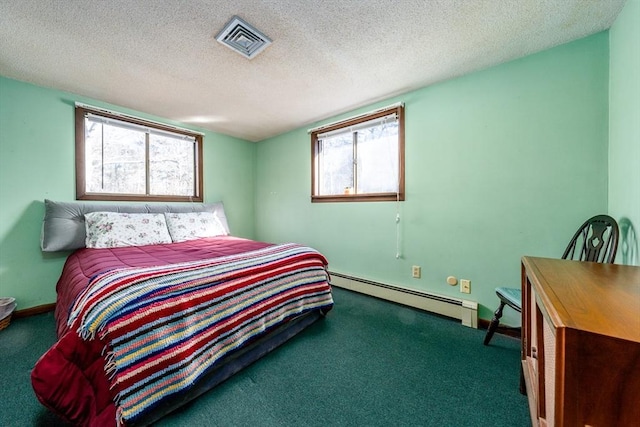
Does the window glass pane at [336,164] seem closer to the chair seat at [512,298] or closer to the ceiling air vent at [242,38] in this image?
the ceiling air vent at [242,38]

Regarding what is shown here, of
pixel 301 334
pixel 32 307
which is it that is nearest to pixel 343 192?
pixel 301 334

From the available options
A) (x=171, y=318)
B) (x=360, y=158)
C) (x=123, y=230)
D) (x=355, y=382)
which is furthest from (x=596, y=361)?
(x=123, y=230)

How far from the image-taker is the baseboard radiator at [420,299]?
2.01 meters

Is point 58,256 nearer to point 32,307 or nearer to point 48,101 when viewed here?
point 32,307

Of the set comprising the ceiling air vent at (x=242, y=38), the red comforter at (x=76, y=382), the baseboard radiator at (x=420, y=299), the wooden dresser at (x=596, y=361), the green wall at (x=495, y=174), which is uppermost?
the ceiling air vent at (x=242, y=38)

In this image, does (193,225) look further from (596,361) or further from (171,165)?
(596,361)

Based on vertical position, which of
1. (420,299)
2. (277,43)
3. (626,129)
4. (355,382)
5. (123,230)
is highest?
(277,43)

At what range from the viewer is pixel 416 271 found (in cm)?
238

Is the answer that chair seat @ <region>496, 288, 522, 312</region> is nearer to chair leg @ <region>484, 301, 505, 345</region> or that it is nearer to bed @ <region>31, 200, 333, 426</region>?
chair leg @ <region>484, 301, 505, 345</region>

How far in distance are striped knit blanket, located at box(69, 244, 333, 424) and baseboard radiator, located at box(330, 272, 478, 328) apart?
1.28 m

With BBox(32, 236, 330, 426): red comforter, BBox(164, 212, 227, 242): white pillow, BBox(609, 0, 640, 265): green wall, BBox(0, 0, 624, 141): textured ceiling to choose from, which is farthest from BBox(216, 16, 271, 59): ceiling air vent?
BBox(609, 0, 640, 265): green wall


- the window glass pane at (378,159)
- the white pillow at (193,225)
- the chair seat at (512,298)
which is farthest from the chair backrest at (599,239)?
the white pillow at (193,225)

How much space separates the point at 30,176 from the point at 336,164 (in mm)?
3083

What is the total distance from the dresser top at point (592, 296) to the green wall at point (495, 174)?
3.42 feet
